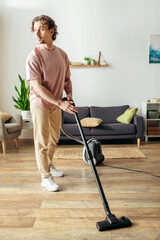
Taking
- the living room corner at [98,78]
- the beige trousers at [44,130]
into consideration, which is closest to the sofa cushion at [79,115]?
the living room corner at [98,78]

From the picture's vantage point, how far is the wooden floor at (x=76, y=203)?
1568 mm

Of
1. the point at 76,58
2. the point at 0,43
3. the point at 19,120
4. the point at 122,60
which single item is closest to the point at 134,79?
the point at 122,60

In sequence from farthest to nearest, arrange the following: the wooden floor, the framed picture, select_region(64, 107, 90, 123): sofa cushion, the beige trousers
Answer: the framed picture
select_region(64, 107, 90, 123): sofa cushion
the beige trousers
the wooden floor

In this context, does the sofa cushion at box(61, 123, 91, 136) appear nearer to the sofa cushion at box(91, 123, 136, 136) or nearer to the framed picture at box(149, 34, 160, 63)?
the sofa cushion at box(91, 123, 136, 136)

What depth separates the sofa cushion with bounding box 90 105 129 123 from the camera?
440 cm

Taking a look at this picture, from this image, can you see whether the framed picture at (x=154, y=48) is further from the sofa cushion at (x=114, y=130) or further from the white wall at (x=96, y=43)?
the sofa cushion at (x=114, y=130)

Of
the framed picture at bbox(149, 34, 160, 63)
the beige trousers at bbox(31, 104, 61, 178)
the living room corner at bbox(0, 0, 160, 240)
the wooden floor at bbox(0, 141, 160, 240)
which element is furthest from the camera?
the framed picture at bbox(149, 34, 160, 63)

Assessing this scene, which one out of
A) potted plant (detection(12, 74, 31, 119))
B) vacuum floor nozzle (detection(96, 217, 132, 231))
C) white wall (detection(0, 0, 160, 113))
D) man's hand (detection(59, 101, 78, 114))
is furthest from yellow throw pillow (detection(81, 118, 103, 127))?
vacuum floor nozzle (detection(96, 217, 132, 231))

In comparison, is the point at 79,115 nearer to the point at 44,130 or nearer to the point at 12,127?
the point at 12,127

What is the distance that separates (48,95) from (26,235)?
1.05 metres

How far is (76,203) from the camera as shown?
1.96 meters

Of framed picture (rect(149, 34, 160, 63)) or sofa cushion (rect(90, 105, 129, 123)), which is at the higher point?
framed picture (rect(149, 34, 160, 63))

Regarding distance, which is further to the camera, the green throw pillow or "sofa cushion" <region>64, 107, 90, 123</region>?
"sofa cushion" <region>64, 107, 90, 123</region>

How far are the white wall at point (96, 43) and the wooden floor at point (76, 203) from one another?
1.99m
